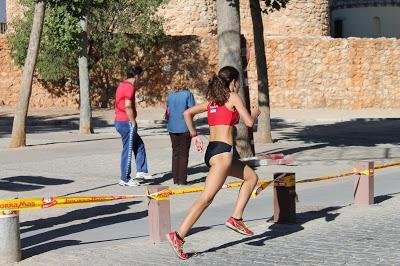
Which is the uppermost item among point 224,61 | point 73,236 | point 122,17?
point 122,17

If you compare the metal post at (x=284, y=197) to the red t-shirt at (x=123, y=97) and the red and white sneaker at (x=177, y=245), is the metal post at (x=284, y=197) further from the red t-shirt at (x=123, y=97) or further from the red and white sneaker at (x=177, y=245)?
the red t-shirt at (x=123, y=97)

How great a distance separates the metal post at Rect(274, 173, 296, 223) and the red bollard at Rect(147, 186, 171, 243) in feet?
5.13

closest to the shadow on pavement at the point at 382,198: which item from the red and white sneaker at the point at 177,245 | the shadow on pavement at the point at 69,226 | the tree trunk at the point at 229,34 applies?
the shadow on pavement at the point at 69,226

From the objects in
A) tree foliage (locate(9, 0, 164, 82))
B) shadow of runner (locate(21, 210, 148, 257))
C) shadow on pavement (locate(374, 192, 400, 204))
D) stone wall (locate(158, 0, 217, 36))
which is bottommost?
shadow on pavement (locate(374, 192, 400, 204))

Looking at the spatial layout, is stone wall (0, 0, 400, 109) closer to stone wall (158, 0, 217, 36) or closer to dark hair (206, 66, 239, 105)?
stone wall (158, 0, 217, 36)

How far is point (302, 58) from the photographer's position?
40.2 meters

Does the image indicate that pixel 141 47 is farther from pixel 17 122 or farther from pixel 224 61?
pixel 224 61

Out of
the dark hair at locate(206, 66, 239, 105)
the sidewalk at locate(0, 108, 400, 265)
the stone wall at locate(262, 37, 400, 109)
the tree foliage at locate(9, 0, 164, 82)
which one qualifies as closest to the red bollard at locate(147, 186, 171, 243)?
the sidewalk at locate(0, 108, 400, 265)

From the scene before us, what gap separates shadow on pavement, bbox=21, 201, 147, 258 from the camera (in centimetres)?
934

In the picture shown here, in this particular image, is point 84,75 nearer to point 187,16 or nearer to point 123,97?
point 123,97

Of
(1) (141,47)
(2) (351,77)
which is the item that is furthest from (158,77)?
(2) (351,77)

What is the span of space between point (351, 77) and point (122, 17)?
33.0 feet

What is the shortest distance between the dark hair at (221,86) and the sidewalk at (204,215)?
144 cm

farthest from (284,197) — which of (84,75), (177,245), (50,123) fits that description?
(50,123)
